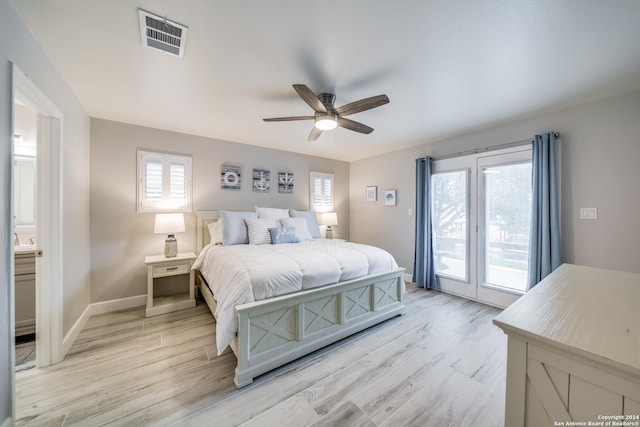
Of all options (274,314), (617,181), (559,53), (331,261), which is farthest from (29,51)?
(617,181)

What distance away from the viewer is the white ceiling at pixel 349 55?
138cm

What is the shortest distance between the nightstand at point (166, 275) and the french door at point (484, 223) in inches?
147

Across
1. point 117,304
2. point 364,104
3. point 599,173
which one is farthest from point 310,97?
point 117,304

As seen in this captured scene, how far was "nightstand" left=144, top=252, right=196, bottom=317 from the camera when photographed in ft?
9.48

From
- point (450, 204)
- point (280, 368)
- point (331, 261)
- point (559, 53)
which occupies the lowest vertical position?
point (280, 368)

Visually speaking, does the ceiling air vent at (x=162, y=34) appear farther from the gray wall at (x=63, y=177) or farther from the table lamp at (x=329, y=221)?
the table lamp at (x=329, y=221)

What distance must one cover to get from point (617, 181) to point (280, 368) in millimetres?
3707

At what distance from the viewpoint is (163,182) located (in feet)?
11.1

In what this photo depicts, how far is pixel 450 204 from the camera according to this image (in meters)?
3.72

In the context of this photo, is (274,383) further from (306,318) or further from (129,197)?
(129,197)

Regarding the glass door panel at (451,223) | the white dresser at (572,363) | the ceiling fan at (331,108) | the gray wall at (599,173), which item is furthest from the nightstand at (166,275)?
the gray wall at (599,173)

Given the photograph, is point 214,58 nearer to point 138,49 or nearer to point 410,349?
point 138,49

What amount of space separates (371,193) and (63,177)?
14.3 ft

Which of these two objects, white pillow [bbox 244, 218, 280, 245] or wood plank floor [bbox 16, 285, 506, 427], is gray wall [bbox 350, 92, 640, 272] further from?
white pillow [bbox 244, 218, 280, 245]
